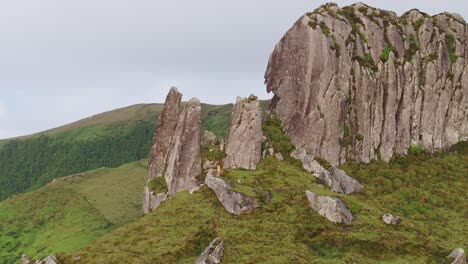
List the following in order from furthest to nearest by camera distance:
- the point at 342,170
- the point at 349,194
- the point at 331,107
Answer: the point at 331,107 < the point at 342,170 < the point at 349,194

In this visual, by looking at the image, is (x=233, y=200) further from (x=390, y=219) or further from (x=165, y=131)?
(x=165, y=131)

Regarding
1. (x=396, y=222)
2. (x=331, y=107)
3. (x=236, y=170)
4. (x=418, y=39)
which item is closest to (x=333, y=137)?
(x=331, y=107)

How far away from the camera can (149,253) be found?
7056 centimetres

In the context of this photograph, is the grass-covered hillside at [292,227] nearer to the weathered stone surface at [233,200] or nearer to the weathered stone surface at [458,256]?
the weathered stone surface at [233,200]

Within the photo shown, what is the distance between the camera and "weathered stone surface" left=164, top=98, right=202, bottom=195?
102 metres

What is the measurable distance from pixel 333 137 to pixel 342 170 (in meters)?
9.12

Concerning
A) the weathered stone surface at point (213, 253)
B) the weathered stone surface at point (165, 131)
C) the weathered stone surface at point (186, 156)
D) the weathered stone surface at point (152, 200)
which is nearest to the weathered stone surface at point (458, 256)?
the weathered stone surface at point (213, 253)

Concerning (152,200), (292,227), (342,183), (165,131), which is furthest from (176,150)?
(292,227)

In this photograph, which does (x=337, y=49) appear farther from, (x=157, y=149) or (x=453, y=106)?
(x=157, y=149)

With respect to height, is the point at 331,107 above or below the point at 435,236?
above

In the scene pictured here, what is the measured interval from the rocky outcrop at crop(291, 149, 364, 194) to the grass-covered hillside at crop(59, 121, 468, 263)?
2014mm

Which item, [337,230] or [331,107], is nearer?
[337,230]

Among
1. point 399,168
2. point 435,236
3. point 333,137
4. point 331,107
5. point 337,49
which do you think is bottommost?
point 435,236

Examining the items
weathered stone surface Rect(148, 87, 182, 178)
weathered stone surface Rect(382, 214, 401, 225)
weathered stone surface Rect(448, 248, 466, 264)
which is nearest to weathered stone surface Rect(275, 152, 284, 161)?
weathered stone surface Rect(148, 87, 182, 178)
